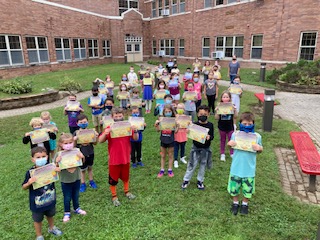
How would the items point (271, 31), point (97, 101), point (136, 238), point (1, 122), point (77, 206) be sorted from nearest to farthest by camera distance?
point (136, 238), point (77, 206), point (97, 101), point (1, 122), point (271, 31)

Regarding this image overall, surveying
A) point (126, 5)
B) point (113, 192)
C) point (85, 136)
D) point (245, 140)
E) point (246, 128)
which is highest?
point (126, 5)

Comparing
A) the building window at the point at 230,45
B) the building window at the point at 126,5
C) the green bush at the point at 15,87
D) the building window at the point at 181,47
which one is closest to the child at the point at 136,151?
the green bush at the point at 15,87

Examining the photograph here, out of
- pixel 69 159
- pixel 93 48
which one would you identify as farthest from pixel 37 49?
pixel 69 159

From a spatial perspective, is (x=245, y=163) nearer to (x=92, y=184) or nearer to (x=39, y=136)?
(x=92, y=184)

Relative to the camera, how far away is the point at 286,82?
14523mm

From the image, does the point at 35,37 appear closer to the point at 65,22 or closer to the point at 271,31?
the point at 65,22

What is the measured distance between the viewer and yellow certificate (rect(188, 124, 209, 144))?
14.7 feet

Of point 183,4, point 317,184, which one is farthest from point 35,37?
point 317,184

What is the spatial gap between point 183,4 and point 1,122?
23317 millimetres

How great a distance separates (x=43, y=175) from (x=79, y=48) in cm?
2422

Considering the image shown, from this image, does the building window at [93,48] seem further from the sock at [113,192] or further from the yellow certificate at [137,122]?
the sock at [113,192]

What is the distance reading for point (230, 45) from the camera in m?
23.0

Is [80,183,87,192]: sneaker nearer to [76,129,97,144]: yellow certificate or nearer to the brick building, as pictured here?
[76,129,97,144]: yellow certificate

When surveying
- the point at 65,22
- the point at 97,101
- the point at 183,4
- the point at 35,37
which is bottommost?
the point at 97,101
